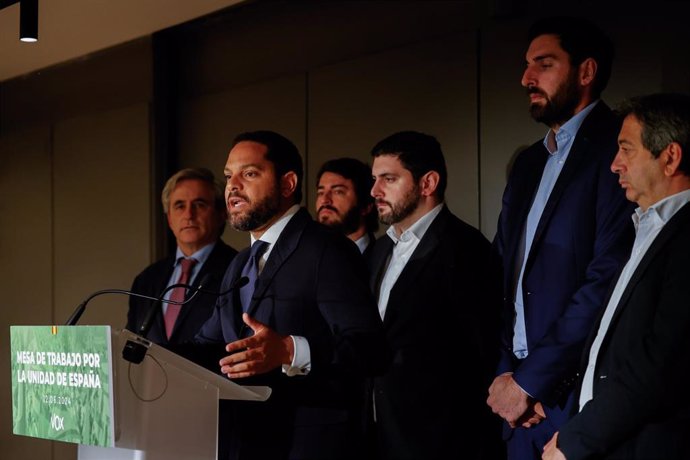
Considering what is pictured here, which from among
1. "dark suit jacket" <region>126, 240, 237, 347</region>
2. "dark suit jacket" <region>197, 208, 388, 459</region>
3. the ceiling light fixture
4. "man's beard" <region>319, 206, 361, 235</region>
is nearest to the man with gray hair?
"dark suit jacket" <region>126, 240, 237, 347</region>

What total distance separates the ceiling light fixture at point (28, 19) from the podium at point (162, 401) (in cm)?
199

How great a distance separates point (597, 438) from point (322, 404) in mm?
821

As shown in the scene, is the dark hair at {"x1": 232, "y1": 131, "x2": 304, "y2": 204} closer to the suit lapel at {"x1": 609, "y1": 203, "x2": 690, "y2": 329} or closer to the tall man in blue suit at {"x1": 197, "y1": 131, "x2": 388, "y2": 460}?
the tall man in blue suit at {"x1": 197, "y1": 131, "x2": 388, "y2": 460}

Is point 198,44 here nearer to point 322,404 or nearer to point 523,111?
point 523,111

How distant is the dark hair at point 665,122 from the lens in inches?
103

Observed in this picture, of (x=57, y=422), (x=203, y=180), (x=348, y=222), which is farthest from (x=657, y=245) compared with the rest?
(x=203, y=180)

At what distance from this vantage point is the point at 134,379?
96.7 inches

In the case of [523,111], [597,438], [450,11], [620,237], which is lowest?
[597,438]

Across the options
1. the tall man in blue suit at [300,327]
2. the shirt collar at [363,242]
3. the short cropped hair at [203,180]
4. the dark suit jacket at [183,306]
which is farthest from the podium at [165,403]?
the short cropped hair at [203,180]

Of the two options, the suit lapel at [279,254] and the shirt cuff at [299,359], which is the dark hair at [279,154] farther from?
the shirt cuff at [299,359]

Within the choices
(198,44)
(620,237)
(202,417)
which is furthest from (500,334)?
(198,44)

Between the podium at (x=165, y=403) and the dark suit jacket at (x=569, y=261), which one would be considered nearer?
the podium at (x=165, y=403)

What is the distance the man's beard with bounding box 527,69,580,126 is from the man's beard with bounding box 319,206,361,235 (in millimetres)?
1492

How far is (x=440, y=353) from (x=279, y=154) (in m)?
0.85
